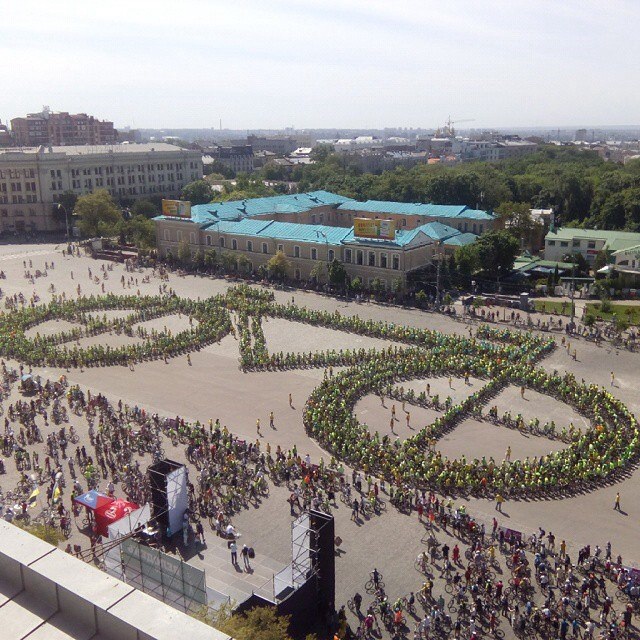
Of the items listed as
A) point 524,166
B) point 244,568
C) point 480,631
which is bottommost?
point 480,631

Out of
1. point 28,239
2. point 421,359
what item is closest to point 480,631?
point 421,359

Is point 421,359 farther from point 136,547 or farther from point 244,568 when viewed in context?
point 136,547

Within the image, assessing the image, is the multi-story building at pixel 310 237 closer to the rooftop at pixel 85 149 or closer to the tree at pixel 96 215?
the tree at pixel 96 215

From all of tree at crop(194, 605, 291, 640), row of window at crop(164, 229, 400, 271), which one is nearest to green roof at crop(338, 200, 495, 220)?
row of window at crop(164, 229, 400, 271)

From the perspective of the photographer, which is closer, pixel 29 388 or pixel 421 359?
pixel 29 388

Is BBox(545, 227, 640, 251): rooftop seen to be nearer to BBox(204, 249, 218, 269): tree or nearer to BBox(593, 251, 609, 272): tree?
BBox(593, 251, 609, 272): tree

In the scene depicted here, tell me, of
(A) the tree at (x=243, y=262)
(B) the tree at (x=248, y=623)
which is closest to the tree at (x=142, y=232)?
(A) the tree at (x=243, y=262)

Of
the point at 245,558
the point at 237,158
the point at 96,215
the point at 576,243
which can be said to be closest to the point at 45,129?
the point at 237,158
